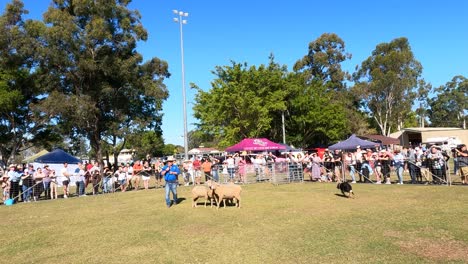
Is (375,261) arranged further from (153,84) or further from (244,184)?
(153,84)

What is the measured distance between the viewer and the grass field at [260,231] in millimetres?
6648

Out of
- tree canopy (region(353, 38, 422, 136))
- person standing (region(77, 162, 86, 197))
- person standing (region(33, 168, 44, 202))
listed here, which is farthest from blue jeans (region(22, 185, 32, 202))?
tree canopy (region(353, 38, 422, 136))

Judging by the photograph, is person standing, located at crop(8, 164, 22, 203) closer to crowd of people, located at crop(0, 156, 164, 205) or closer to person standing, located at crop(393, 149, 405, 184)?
crowd of people, located at crop(0, 156, 164, 205)

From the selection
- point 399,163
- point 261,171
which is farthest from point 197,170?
point 399,163

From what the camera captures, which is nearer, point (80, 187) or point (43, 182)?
point (43, 182)

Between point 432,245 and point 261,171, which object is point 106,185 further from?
point 432,245

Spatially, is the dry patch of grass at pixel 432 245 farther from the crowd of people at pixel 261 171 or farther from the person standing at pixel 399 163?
the person standing at pixel 399 163

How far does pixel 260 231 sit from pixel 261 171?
12375 millimetres

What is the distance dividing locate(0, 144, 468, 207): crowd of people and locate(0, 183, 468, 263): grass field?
1.89m

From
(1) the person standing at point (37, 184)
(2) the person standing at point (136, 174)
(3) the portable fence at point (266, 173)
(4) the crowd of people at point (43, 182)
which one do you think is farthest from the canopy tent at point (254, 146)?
(1) the person standing at point (37, 184)

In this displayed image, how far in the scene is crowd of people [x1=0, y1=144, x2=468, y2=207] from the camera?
15008 millimetres

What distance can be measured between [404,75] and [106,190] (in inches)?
1822

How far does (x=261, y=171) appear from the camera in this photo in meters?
20.8

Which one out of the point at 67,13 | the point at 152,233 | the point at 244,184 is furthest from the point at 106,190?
the point at 67,13
